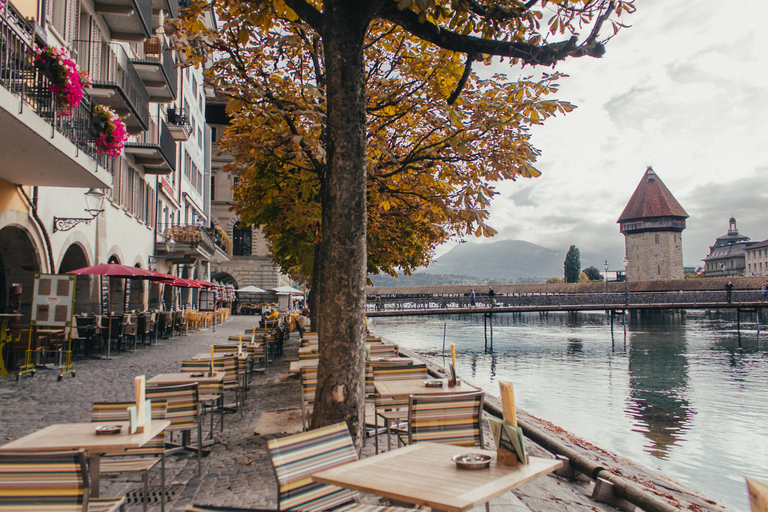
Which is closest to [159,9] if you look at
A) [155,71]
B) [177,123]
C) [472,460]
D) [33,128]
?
[155,71]

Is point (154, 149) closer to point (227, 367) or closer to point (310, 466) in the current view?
point (227, 367)

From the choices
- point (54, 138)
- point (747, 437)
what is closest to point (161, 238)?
point (54, 138)

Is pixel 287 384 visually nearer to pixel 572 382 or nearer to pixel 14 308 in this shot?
pixel 14 308

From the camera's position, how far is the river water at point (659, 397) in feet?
32.9

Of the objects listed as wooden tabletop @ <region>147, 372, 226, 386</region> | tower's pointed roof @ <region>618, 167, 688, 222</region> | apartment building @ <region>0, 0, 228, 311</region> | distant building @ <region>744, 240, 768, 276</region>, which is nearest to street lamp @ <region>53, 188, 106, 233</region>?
apartment building @ <region>0, 0, 228, 311</region>

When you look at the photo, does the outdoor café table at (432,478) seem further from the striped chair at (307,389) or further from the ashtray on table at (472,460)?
the striped chair at (307,389)

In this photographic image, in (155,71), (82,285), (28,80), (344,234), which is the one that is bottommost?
(82,285)

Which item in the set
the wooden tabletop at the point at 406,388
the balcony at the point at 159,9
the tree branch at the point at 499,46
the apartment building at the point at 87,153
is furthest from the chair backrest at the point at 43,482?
the balcony at the point at 159,9

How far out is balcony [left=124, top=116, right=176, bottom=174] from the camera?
67.4 feet

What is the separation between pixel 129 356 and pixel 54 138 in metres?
7.31

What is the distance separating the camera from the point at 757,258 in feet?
438

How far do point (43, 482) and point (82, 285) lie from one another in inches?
640

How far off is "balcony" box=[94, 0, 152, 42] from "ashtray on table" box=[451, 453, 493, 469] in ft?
55.6

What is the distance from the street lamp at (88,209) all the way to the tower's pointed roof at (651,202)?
8659 centimetres
